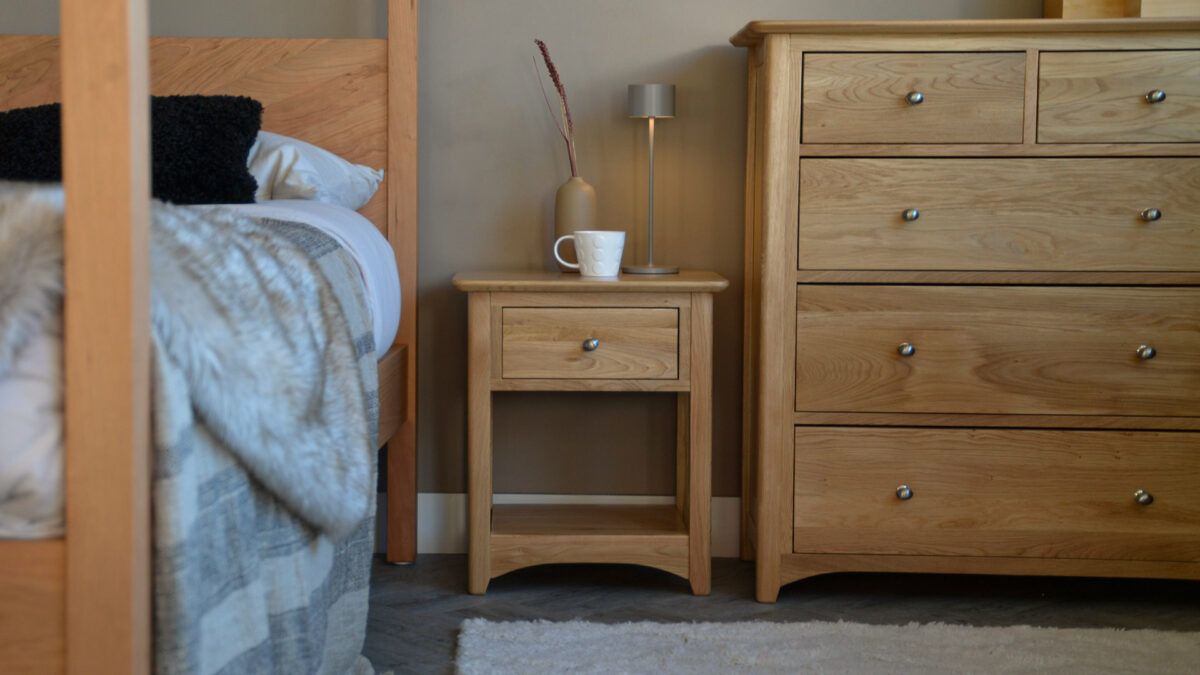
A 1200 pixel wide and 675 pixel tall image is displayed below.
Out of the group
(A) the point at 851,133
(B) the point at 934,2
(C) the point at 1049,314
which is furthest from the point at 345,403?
(B) the point at 934,2

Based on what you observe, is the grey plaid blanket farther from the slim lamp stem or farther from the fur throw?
the slim lamp stem

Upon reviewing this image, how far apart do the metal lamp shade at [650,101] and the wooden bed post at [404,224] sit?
46cm

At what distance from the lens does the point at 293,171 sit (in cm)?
184

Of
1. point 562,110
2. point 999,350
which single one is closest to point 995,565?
point 999,350

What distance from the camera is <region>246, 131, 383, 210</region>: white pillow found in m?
1.84

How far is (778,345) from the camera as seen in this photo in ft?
6.10

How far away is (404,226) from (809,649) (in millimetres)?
1151

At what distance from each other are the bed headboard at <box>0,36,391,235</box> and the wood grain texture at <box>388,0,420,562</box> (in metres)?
0.03

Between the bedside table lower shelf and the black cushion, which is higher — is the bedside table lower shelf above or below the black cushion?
below

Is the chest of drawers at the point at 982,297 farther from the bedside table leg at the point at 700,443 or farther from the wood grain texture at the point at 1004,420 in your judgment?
the bedside table leg at the point at 700,443

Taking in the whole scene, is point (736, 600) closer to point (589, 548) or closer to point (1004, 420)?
point (589, 548)

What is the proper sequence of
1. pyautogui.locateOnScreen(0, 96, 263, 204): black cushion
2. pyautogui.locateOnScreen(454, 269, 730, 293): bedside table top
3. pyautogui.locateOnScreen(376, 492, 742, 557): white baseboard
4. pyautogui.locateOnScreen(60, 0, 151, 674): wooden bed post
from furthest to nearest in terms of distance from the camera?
pyautogui.locateOnScreen(376, 492, 742, 557): white baseboard
pyautogui.locateOnScreen(454, 269, 730, 293): bedside table top
pyautogui.locateOnScreen(0, 96, 263, 204): black cushion
pyautogui.locateOnScreen(60, 0, 151, 674): wooden bed post

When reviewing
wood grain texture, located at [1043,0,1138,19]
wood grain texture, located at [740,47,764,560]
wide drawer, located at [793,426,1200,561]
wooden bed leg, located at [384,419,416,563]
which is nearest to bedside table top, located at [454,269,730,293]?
wood grain texture, located at [740,47,764,560]

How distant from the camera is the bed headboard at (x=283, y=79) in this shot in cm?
211
